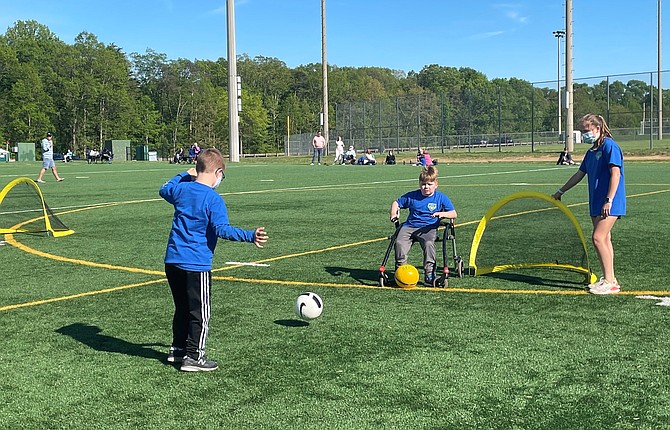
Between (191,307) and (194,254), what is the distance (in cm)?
38

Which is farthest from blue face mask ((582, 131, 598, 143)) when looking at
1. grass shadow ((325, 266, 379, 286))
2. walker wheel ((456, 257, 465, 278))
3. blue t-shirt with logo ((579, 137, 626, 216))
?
grass shadow ((325, 266, 379, 286))

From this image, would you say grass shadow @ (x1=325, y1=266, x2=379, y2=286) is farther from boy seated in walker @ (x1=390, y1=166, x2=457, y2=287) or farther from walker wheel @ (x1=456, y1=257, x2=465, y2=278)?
walker wheel @ (x1=456, y1=257, x2=465, y2=278)

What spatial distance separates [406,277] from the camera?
8.55 m

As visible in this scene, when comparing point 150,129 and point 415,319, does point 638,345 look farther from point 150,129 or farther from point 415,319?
point 150,129

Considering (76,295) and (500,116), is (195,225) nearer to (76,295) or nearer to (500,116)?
(76,295)

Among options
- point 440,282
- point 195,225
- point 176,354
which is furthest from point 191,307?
point 440,282

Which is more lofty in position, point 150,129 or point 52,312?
point 150,129

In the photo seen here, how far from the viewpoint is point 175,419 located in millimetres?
4711

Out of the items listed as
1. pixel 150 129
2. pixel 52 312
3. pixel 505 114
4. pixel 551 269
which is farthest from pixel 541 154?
pixel 150 129

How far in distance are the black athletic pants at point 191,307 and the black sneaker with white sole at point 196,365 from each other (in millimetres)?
37

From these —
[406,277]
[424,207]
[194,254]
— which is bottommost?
[406,277]

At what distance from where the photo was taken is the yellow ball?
855 cm

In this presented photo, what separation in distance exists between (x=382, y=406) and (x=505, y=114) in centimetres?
5405

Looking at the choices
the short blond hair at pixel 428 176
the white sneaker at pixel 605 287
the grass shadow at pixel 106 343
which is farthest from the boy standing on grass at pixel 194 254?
the white sneaker at pixel 605 287
